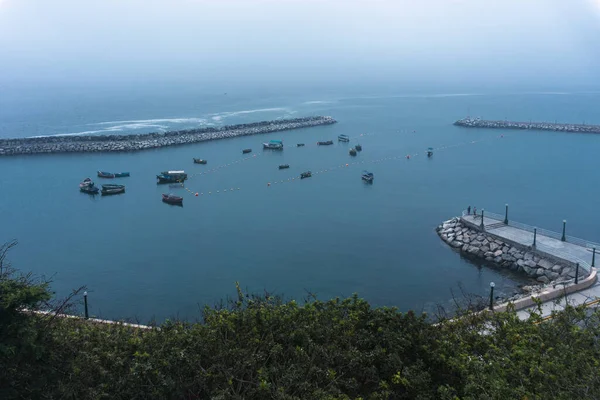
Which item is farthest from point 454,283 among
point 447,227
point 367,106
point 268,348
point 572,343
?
point 367,106

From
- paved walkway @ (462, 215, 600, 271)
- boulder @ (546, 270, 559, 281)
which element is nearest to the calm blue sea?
boulder @ (546, 270, 559, 281)

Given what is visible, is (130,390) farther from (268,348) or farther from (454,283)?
(454,283)

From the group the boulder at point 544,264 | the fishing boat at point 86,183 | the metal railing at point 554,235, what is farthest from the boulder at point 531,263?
the fishing boat at point 86,183

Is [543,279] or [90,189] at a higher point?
[90,189]

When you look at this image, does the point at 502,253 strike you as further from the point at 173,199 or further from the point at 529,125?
the point at 529,125

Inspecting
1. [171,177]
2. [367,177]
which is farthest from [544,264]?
[171,177]

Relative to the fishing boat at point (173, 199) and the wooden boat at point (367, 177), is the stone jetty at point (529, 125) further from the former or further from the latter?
the fishing boat at point (173, 199)

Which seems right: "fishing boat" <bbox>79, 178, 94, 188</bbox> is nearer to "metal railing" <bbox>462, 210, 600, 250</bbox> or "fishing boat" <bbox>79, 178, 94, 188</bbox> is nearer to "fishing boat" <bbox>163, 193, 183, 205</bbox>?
"fishing boat" <bbox>163, 193, 183, 205</bbox>
